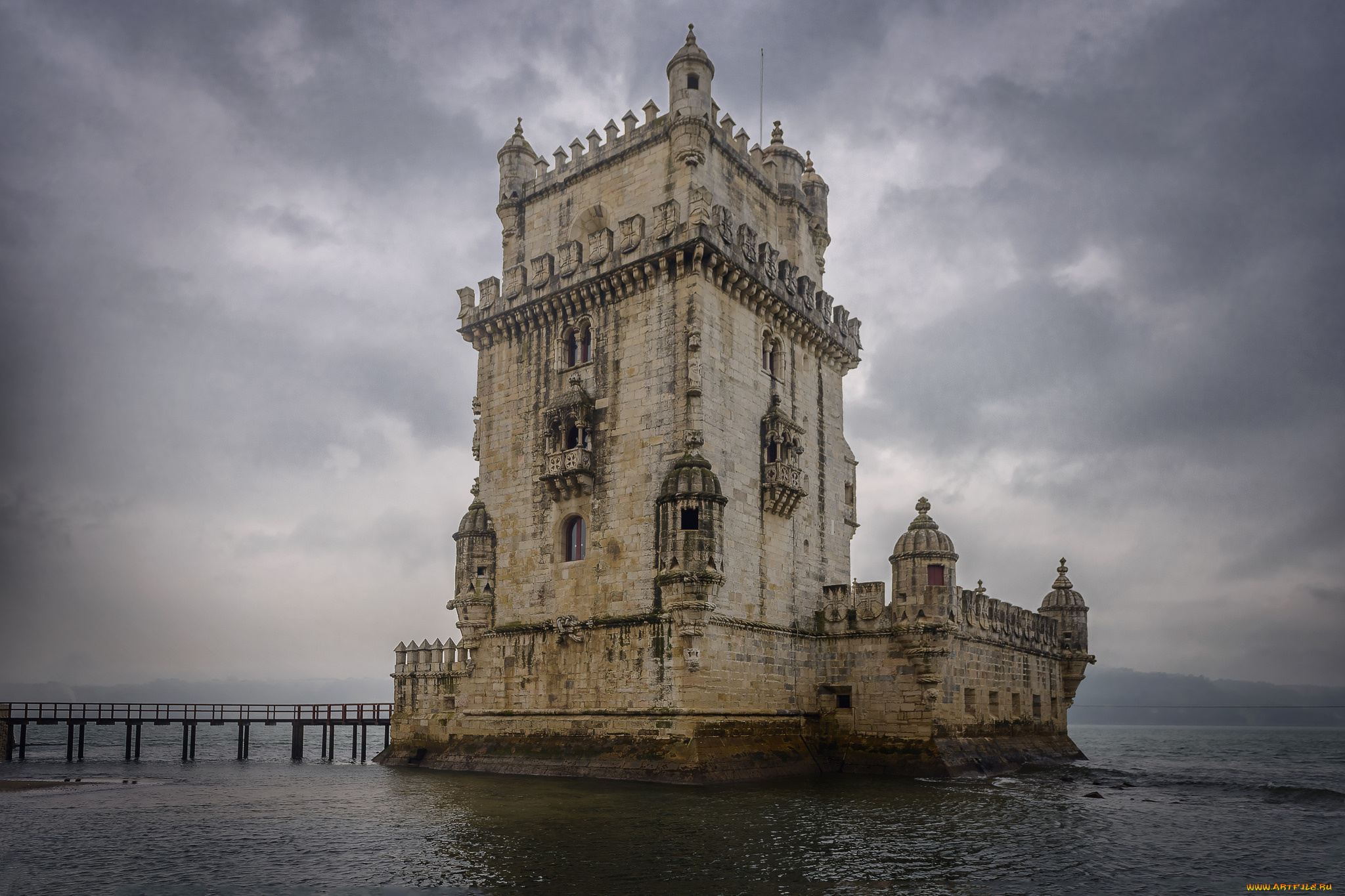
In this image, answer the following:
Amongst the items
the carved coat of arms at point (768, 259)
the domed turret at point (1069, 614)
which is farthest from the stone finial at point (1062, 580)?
the carved coat of arms at point (768, 259)

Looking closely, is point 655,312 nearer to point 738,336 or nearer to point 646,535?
point 738,336

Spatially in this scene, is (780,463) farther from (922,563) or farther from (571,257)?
(571,257)

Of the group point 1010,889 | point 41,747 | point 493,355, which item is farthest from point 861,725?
point 41,747

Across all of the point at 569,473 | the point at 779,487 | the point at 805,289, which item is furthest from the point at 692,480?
the point at 805,289

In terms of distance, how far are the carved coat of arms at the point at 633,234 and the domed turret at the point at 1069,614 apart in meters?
24.7

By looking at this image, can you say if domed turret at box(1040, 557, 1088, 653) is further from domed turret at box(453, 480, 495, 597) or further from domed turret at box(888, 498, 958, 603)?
domed turret at box(453, 480, 495, 597)

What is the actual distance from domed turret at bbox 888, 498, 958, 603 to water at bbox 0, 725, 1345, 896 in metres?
5.80

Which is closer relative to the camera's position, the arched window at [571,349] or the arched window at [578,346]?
the arched window at [578,346]

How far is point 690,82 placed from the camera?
101 ft

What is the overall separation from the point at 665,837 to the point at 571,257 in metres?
19.6

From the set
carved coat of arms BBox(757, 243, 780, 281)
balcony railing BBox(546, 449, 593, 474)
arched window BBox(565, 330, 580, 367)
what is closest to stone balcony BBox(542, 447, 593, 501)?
balcony railing BBox(546, 449, 593, 474)

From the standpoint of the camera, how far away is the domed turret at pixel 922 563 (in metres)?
29.9

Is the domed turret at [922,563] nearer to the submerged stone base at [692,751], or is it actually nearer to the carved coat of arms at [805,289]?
the submerged stone base at [692,751]

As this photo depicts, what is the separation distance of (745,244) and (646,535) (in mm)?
10189
